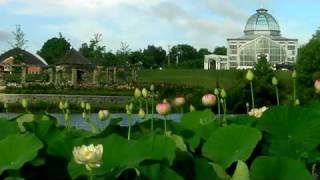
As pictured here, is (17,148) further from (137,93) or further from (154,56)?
(154,56)

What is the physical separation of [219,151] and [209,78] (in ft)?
224

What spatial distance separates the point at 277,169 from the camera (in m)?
1.68

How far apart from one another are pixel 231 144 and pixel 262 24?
11021 cm

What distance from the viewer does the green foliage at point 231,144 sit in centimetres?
180

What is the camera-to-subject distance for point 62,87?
41156 millimetres

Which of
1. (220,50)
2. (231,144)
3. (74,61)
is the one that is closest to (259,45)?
(220,50)

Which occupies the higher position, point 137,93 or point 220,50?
point 220,50

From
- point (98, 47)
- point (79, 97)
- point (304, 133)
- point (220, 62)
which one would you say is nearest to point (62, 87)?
point (79, 97)

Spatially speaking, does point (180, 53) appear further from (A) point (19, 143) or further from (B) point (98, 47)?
(A) point (19, 143)

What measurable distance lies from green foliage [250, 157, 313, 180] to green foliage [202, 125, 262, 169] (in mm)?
115

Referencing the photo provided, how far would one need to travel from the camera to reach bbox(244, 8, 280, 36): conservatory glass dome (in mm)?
109938

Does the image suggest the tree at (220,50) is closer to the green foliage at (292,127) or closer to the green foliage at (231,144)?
the green foliage at (292,127)

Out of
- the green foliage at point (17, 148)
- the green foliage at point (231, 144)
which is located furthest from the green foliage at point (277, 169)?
the green foliage at point (17, 148)

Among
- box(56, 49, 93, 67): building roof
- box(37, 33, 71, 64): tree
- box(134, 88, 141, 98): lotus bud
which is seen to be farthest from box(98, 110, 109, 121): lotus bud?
box(37, 33, 71, 64): tree
